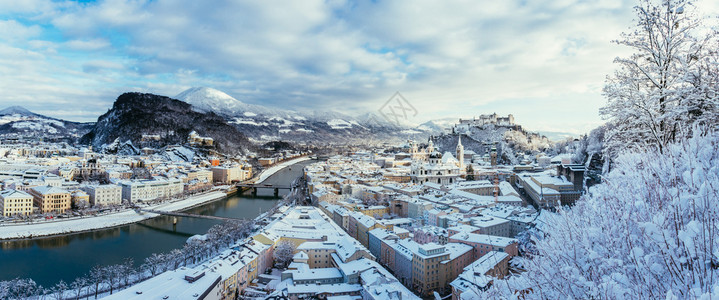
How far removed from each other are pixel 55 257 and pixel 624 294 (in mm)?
10739

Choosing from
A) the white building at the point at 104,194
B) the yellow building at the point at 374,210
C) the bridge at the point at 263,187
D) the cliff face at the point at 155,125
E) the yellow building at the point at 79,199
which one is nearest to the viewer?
the yellow building at the point at 374,210

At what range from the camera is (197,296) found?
5.16m

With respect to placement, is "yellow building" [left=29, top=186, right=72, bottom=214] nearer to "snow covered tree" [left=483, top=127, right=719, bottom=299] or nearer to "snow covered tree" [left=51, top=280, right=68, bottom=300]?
"snow covered tree" [left=51, top=280, right=68, bottom=300]

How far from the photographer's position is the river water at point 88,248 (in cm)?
756

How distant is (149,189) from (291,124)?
57.8m

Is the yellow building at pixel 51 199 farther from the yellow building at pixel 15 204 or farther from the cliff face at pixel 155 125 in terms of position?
the cliff face at pixel 155 125

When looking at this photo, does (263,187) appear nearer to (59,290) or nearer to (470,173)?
(470,173)

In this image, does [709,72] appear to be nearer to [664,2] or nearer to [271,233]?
[664,2]

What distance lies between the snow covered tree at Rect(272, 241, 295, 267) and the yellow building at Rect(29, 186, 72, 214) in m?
9.26

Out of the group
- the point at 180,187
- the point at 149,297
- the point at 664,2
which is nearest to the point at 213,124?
the point at 180,187

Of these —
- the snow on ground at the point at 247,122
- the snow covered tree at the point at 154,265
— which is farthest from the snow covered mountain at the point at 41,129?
the snow covered tree at the point at 154,265

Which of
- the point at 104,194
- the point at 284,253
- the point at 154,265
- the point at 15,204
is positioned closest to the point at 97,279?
the point at 154,265

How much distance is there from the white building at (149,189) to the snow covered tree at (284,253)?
32.3 feet

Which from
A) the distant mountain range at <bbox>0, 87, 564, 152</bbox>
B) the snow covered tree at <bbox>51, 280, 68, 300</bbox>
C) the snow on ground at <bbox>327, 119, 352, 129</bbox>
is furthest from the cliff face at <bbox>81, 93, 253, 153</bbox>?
the snow on ground at <bbox>327, 119, 352, 129</bbox>
